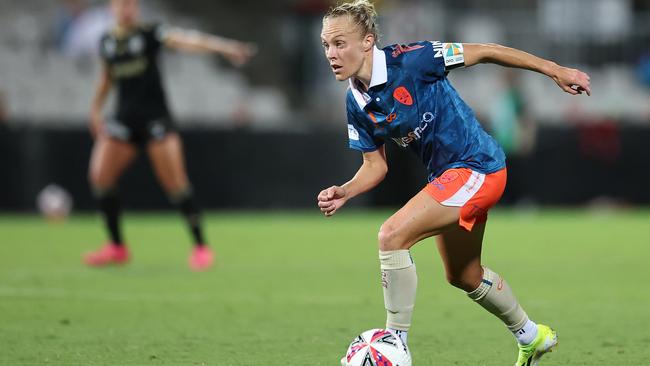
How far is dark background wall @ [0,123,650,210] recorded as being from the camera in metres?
19.9

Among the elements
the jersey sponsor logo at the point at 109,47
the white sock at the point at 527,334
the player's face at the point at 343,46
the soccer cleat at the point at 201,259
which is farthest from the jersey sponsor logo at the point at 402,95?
the jersey sponsor logo at the point at 109,47

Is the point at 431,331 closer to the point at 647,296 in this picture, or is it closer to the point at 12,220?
the point at 647,296

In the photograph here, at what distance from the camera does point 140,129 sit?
37.8 feet

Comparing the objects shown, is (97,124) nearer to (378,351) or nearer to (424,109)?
(424,109)

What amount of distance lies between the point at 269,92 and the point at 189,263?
1307cm

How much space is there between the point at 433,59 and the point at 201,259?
19.7 ft

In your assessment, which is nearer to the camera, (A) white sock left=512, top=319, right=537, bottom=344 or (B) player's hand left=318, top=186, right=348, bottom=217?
(B) player's hand left=318, top=186, right=348, bottom=217

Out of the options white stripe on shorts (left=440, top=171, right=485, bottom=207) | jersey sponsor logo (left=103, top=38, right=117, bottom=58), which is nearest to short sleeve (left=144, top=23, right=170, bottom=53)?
jersey sponsor logo (left=103, top=38, right=117, bottom=58)

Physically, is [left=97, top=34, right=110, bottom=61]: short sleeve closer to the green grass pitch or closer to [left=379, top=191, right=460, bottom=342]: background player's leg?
the green grass pitch

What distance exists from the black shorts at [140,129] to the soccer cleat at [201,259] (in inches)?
46.6

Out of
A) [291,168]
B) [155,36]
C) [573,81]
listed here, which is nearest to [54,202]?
[291,168]

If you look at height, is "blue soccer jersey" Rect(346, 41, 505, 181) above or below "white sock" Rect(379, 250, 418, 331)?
above

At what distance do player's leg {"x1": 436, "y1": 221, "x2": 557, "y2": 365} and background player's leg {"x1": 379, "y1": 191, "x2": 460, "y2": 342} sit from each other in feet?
1.07

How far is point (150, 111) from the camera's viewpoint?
11547 millimetres
